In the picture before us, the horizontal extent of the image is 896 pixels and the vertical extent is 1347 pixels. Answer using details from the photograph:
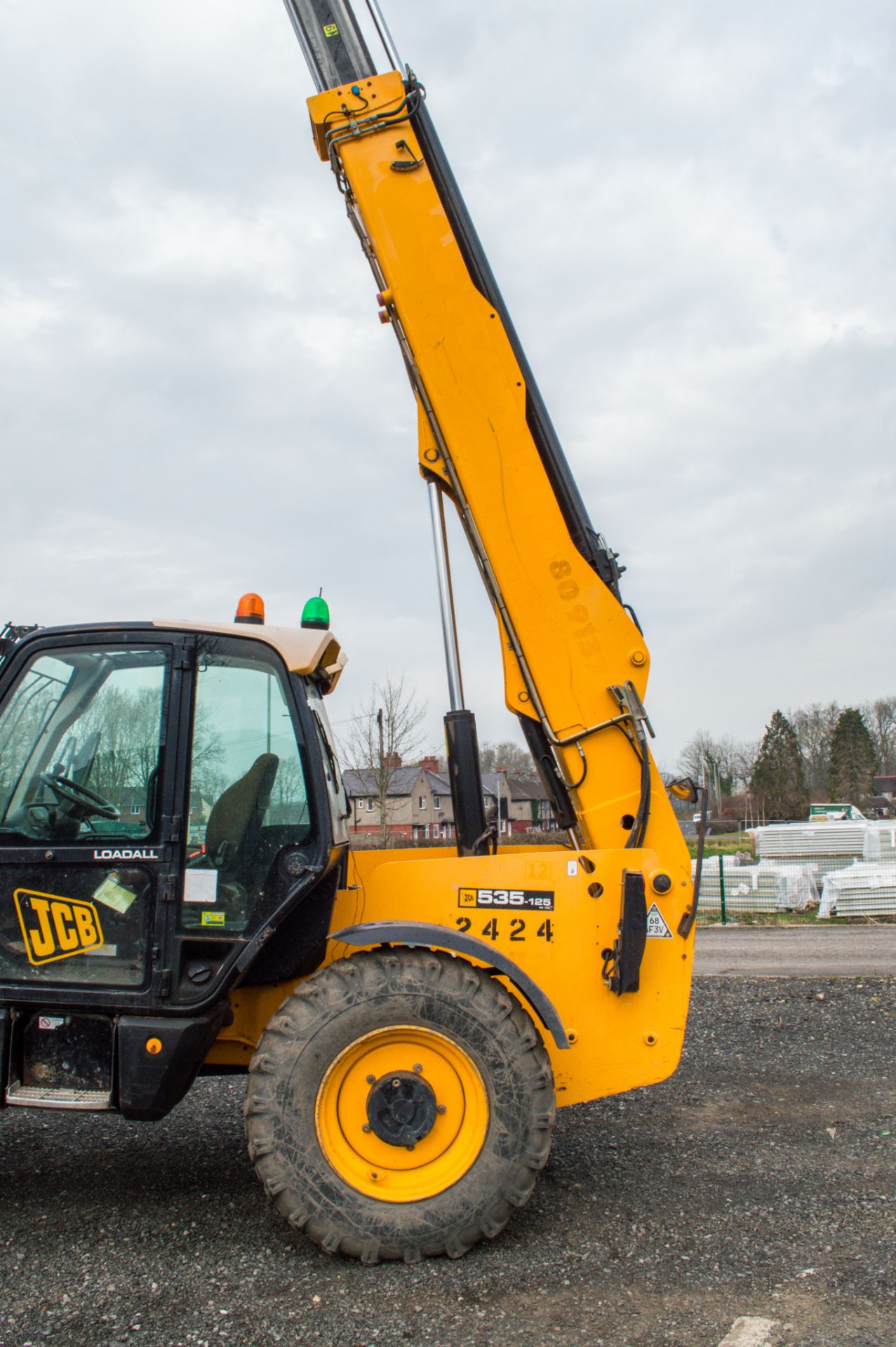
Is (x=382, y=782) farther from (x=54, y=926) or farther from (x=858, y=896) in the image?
(x=54, y=926)

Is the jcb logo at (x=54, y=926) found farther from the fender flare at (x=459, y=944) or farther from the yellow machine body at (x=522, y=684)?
the fender flare at (x=459, y=944)

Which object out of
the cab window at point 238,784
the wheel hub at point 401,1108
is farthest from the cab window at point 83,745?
the wheel hub at point 401,1108

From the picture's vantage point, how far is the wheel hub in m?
3.64

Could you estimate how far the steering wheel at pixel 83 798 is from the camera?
3.86m

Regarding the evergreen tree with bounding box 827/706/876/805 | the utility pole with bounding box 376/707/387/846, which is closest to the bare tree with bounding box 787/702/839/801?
the evergreen tree with bounding box 827/706/876/805

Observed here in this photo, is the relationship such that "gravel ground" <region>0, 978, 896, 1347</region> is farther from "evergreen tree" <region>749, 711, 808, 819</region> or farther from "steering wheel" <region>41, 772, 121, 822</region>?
"evergreen tree" <region>749, 711, 808, 819</region>

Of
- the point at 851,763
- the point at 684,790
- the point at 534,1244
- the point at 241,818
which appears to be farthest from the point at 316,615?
the point at 851,763

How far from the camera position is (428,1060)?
12.2ft

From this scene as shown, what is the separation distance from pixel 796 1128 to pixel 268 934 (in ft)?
10.6

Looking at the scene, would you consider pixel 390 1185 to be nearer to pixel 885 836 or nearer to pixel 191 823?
pixel 191 823

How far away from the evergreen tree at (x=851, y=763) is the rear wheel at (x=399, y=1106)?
68.7m

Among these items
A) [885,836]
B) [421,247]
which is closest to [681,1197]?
[421,247]

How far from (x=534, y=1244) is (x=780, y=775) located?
65.3 m

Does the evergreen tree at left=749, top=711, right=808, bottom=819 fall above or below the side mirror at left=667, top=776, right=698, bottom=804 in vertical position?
above
